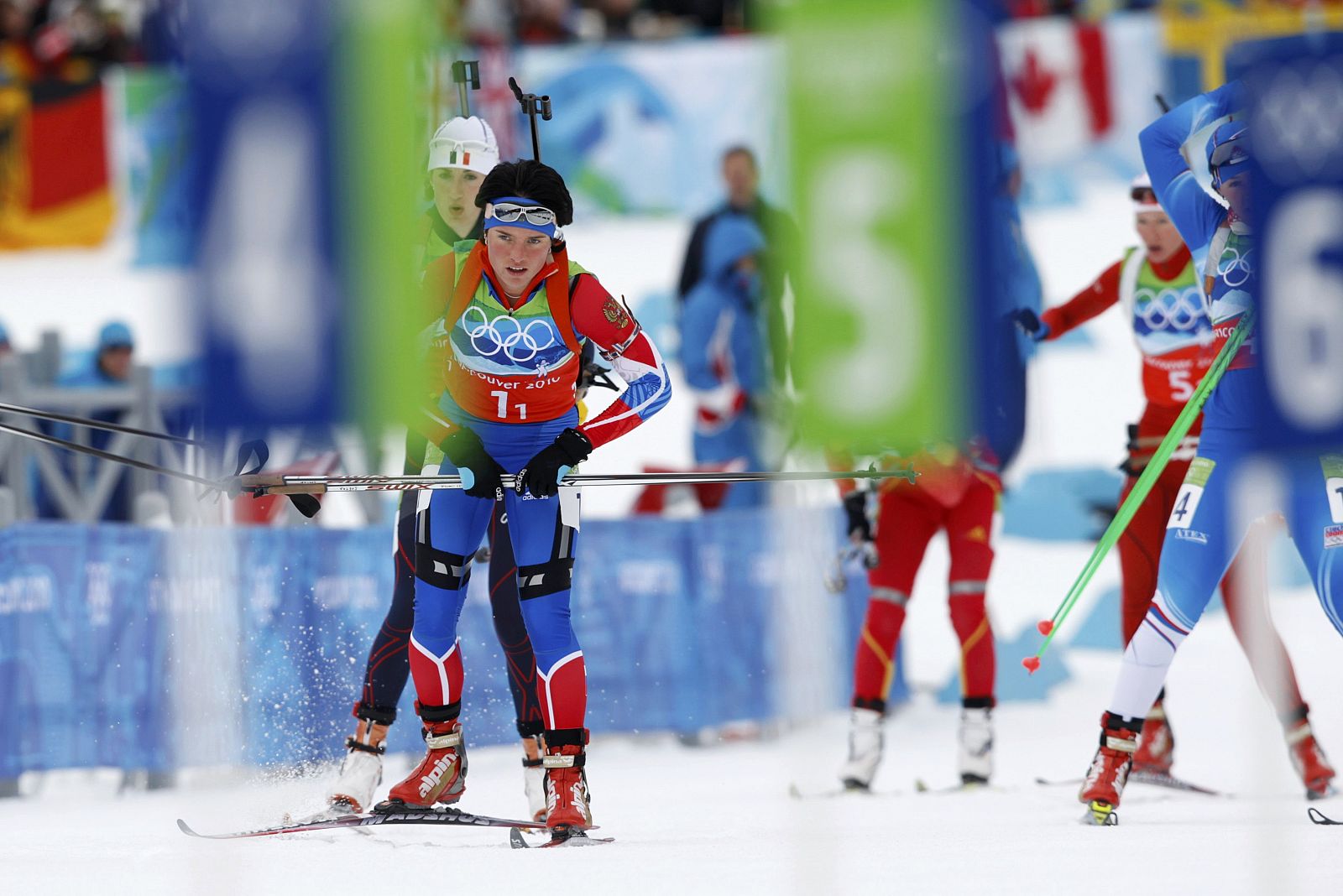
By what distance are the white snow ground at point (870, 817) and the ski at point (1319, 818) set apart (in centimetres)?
6

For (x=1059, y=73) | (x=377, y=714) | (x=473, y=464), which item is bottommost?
(x=377, y=714)

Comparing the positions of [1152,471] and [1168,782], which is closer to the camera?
[1152,471]

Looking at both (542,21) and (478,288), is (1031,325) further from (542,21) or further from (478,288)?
(542,21)

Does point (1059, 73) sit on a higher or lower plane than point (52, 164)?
higher

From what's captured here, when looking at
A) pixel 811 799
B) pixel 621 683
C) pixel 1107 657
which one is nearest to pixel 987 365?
pixel 811 799

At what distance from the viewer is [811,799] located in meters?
7.41

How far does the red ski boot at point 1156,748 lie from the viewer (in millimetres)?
7773

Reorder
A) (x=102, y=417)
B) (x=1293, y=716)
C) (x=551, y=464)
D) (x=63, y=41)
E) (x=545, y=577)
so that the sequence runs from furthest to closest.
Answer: (x=63, y=41), (x=102, y=417), (x=1293, y=716), (x=545, y=577), (x=551, y=464)

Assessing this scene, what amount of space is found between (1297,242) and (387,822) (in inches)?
136

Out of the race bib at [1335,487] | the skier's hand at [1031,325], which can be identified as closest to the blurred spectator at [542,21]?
the skier's hand at [1031,325]

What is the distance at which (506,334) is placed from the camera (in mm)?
6453

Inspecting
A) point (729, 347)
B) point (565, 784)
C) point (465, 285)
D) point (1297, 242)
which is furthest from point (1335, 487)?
point (729, 347)

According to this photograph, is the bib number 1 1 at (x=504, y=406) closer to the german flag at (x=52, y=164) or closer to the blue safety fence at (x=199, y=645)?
the blue safety fence at (x=199, y=645)

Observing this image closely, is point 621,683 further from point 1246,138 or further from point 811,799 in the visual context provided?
point 1246,138
